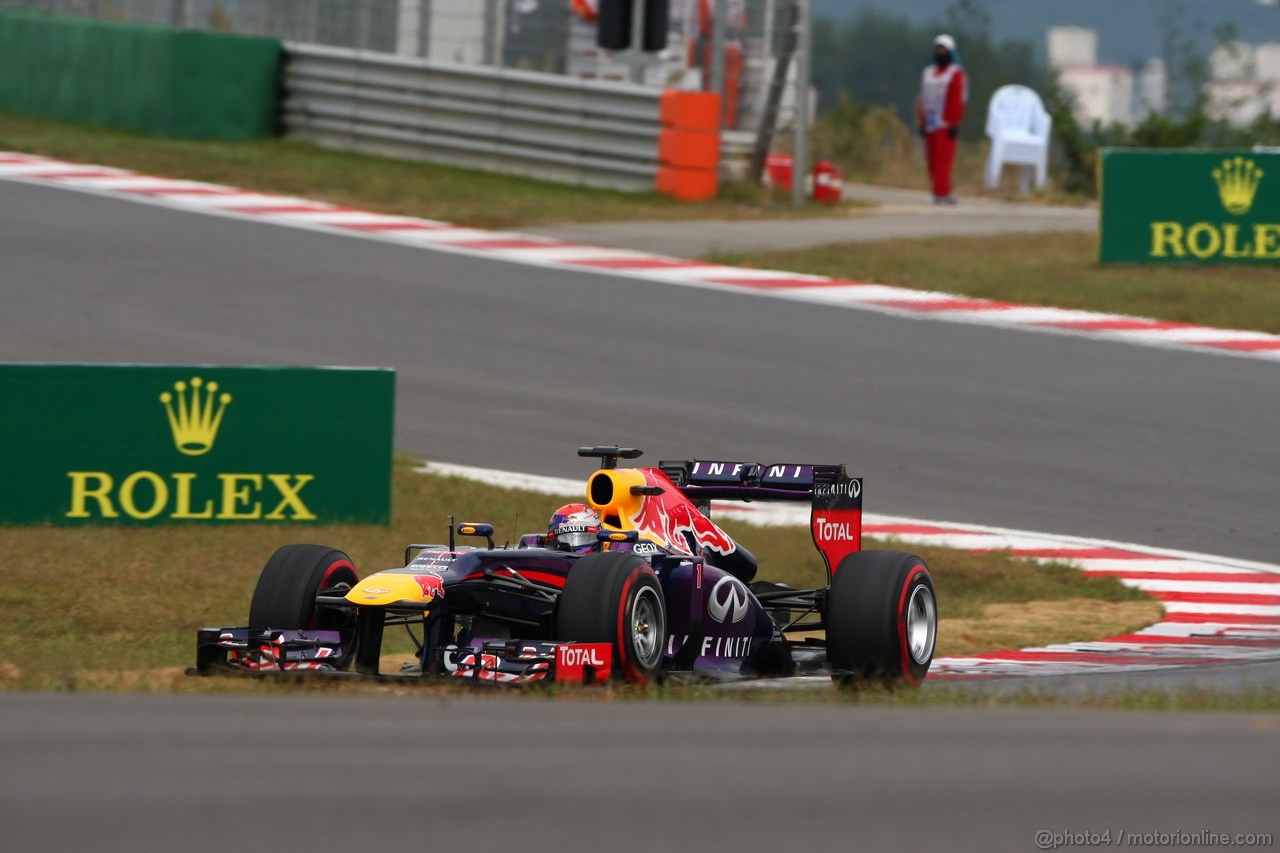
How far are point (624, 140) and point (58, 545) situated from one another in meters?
13.1

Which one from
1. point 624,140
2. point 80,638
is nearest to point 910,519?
point 80,638

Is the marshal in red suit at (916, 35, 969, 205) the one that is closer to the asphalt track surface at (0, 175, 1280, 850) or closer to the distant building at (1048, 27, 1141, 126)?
the asphalt track surface at (0, 175, 1280, 850)

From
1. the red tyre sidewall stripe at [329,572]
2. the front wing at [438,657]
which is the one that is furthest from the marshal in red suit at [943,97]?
the front wing at [438,657]

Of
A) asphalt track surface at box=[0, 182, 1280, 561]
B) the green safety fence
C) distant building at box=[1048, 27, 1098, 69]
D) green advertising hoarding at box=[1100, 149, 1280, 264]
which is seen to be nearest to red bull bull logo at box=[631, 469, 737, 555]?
asphalt track surface at box=[0, 182, 1280, 561]

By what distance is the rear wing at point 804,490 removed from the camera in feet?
30.1

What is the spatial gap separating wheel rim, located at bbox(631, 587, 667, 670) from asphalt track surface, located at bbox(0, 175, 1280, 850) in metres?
2.23

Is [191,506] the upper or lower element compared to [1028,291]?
lower

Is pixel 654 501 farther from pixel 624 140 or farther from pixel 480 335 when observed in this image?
pixel 624 140

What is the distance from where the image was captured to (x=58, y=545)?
11273mm

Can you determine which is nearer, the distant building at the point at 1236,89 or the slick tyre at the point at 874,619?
the slick tyre at the point at 874,619

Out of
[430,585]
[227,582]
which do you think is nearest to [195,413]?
[227,582]

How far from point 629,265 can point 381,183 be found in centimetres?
498

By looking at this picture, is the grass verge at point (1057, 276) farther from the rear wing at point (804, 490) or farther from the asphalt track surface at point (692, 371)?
the rear wing at point (804, 490)

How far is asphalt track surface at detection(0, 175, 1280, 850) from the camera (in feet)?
13.8
